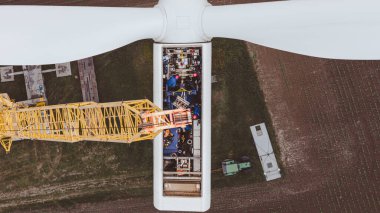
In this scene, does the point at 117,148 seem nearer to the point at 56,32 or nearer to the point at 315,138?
the point at 56,32

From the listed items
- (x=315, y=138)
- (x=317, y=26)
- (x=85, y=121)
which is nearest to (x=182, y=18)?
(x=317, y=26)

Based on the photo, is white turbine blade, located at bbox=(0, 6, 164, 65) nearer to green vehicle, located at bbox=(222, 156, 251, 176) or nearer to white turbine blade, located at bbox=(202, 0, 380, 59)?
white turbine blade, located at bbox=(202, 0, 380, 59)

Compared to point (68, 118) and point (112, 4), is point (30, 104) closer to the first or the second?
point (68, 118)

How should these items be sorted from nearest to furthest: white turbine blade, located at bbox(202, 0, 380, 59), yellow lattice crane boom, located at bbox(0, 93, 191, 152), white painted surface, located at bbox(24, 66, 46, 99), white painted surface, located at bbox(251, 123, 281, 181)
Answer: white turbine blade, located at bbox(202, 0, 380, 59) < yellow lattice crane boom, located at bbox(0, 93, 191, 152) < white painted surface, located at bbox(24, 66, 46, 99) < white painted surface, located at bbox(251, 123, 281, 181)

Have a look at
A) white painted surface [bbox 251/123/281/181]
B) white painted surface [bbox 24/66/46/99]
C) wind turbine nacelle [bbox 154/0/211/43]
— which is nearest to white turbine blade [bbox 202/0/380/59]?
wind turbine nacelle [bbox 154/0/211/43]

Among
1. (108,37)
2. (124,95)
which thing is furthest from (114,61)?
(108,37)

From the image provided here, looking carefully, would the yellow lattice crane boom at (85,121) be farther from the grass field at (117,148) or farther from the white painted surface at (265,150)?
the white painted surface at (265,150)
